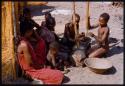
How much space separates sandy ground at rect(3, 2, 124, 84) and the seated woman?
29cm

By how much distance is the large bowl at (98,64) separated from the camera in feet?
23.7

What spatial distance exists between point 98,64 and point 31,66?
58.9 inches

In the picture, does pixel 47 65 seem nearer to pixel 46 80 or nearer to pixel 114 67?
pixel 46 80

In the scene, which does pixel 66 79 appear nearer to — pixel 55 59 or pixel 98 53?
pixel 55 59

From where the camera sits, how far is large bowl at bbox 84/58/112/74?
Result: 23.7 feet

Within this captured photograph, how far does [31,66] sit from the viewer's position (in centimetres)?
688

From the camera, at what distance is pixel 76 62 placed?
759 cm

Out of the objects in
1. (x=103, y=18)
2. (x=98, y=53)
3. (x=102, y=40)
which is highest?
(x=103, y=18)

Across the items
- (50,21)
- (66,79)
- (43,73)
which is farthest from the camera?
(50,21)

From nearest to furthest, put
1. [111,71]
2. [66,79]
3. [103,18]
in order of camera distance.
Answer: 1. [66,79]
2. [111,71]
3. [103,18]

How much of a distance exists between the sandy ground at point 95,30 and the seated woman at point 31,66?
0.29m

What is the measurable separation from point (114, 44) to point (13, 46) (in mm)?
3007

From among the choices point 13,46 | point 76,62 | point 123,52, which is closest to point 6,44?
point 13,46

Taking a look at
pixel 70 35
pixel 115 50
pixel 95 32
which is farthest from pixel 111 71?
pixel 95 32
